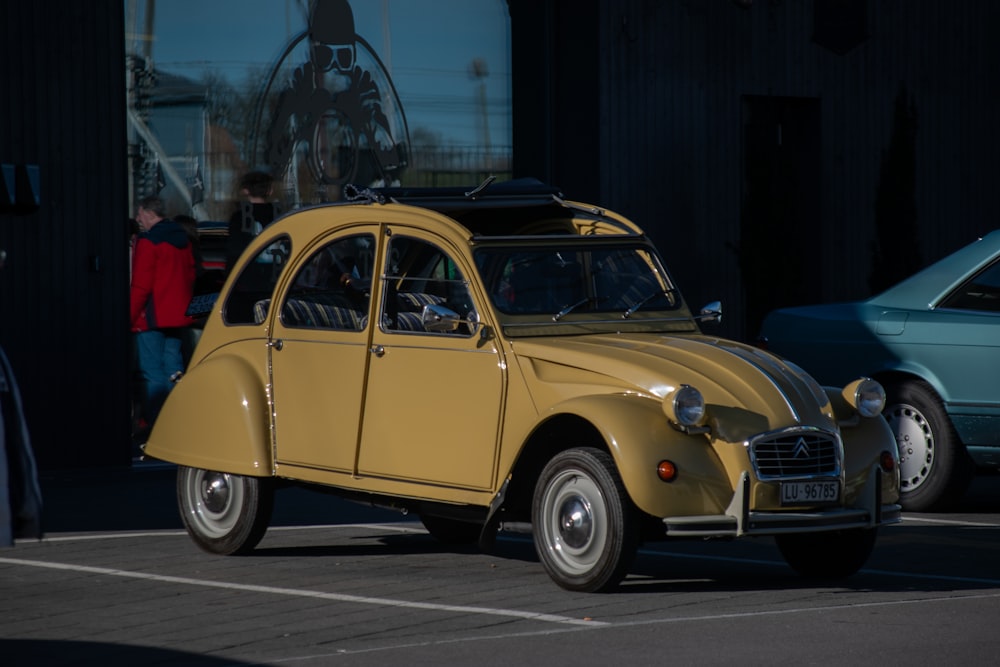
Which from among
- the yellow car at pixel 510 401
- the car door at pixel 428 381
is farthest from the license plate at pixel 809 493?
the car door at pixel 428 381

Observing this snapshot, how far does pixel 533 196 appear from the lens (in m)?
9.78

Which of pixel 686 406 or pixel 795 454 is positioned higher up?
pixel 686 406

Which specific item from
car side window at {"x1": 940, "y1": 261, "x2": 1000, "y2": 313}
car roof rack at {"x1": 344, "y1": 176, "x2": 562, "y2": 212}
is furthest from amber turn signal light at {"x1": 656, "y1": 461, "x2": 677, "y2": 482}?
car side window at {"x1": 940, "y1": 261, "x2": 1000, "y2": 313}

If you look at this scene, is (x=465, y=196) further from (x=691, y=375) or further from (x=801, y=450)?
(x=801, y=450)

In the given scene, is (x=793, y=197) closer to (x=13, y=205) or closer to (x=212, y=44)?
(x=212, y=44)

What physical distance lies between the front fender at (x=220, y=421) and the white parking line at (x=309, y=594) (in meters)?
0.85

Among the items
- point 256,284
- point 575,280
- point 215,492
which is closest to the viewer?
point 575,280

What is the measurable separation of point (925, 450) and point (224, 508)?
456 centimetres

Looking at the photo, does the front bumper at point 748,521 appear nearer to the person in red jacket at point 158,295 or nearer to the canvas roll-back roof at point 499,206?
the canvas roll-back roof at point 499,206

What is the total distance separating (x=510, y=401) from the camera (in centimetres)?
867

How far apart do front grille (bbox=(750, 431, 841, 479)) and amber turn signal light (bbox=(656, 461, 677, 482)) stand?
383 millimetres

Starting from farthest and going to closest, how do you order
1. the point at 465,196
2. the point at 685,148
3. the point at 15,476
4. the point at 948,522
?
the point at 685,148, the point at 948,522, the point at 465,196, the point at 15,476

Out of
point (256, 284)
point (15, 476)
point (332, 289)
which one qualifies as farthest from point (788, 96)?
point (15, 476)

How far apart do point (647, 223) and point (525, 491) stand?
378 inches
